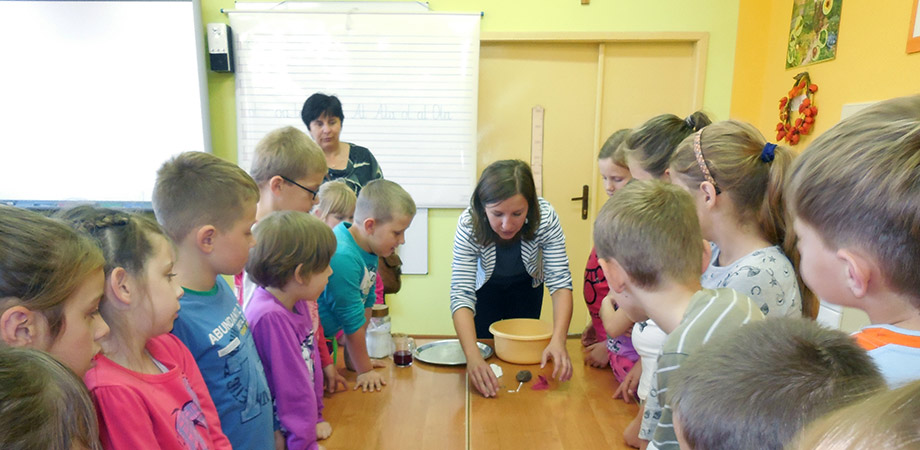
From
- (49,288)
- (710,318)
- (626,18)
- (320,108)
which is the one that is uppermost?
(626,18)

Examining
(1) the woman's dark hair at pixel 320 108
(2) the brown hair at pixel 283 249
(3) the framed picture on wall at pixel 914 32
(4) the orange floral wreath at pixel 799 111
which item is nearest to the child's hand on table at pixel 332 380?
(2) the brown hair at pixel 283 249

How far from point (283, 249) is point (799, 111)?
293cm

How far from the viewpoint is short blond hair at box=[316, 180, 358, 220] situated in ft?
6.65

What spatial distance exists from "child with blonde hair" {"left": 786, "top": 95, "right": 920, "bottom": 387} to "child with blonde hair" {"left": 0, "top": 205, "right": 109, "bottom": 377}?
114cm

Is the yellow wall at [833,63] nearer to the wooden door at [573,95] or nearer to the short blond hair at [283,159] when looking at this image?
the wooden door at [573,95]

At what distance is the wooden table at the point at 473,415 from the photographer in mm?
1284

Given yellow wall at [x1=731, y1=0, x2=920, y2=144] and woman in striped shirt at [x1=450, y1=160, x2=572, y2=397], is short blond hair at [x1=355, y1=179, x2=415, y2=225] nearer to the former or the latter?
woman in striped shirt at [x1=450, y1=160, x2=572, y2=397]

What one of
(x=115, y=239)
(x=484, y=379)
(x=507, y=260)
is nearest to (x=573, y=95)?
(x=507, y=260)

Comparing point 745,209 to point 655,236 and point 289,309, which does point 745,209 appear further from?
point 289,309

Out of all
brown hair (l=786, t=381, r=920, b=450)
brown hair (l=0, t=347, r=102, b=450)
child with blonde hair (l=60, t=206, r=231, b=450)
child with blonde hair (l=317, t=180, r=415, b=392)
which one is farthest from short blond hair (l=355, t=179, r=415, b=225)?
brown hair (l=786, t=381, r=920, b=450)

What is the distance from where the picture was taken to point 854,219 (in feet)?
2.46

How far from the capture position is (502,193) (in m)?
1.79

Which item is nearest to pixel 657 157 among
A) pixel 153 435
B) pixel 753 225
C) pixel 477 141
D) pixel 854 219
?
pixel 753 225

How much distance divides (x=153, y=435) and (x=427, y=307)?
9.46 feet
